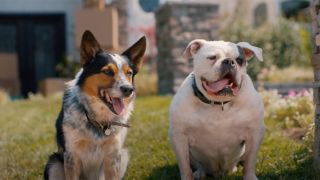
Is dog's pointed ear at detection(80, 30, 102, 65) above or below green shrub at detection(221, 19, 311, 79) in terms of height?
above

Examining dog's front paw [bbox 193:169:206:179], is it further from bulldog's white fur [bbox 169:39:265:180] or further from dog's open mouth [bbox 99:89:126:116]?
dog's open mouth [bbox 99:89:126:116]

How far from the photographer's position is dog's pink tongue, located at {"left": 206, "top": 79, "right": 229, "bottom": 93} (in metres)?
3.96

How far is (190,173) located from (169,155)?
108 cm

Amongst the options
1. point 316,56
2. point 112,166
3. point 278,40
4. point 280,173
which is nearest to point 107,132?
point 112,166

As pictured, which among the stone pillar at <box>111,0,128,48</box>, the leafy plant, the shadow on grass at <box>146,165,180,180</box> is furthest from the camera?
the stone pillar at <box>111,0,128,48</box>

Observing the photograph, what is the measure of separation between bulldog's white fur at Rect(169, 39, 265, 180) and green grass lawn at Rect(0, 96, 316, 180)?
30 centimetres

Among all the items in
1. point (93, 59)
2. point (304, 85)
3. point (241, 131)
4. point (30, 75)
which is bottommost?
point (30, 75)

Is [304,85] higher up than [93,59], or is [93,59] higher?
[93,59]

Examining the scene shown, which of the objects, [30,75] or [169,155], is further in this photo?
[30,75]

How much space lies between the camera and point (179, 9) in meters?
11.9

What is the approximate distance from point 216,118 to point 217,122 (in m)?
0.03

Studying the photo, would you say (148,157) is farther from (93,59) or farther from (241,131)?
(93,59)

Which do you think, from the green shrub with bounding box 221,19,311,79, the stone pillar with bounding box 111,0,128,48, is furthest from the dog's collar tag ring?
the stone pillar with bounding box 111,0,128,48

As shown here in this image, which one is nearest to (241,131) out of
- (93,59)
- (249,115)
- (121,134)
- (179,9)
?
(249,115)
